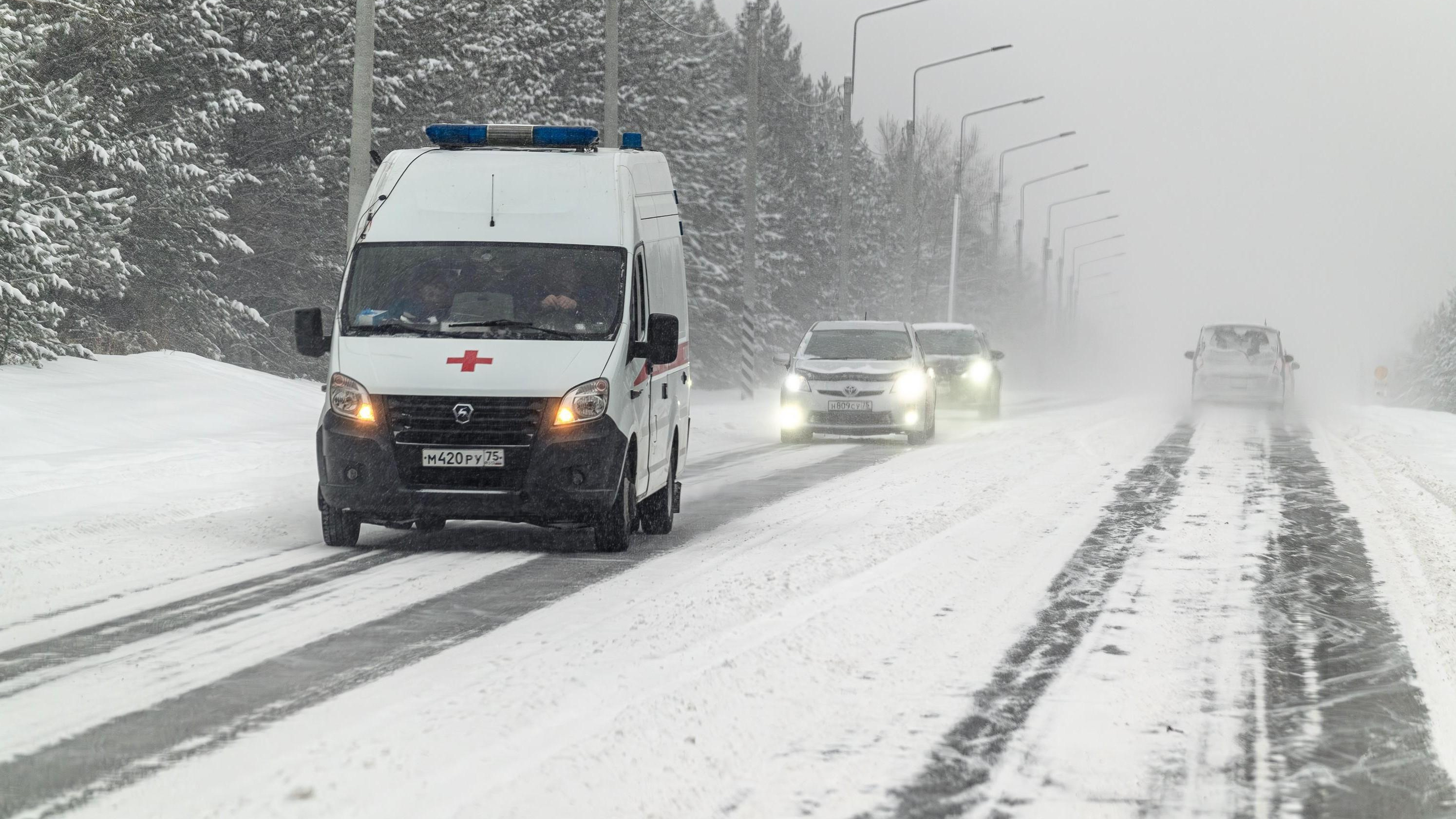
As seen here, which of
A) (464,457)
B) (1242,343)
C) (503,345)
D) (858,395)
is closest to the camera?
(464,457)

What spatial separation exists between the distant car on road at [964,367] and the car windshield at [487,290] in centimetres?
1933

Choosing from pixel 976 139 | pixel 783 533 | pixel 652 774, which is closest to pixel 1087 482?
pixel 783 533

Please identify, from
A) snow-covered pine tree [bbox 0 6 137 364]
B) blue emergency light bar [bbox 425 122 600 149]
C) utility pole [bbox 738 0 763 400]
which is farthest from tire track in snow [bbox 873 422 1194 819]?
utility pole [bbox 738 0 763 400]

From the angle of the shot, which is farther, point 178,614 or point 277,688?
point 178,614

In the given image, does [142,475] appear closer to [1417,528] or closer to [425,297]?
[425,297]

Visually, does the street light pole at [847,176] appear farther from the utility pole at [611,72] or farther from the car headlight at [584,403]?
the car headlight at [584,403]

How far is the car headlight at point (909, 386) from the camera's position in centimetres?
2175

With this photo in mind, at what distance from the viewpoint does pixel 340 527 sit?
10.4 m

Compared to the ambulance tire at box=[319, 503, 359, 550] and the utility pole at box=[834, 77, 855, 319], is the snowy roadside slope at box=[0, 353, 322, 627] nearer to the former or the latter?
the ambulance tire at box=[319, 503, 359, 550]

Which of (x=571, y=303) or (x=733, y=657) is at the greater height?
(x=571, y=303)

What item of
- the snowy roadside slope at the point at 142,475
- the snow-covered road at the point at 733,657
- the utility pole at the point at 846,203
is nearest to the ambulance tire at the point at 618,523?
the snow-covered road at the point at 733,657

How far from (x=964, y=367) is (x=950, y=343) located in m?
0.91

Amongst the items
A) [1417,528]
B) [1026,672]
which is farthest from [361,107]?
[1026,672]

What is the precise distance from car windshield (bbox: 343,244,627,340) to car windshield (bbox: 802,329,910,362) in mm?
12069
